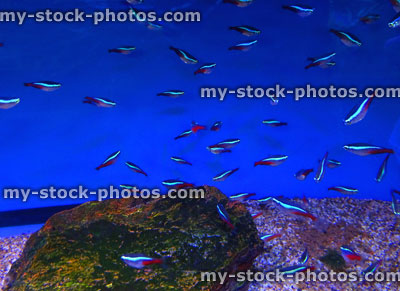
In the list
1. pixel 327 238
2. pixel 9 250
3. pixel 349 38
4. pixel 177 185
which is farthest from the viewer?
pixel 9 250

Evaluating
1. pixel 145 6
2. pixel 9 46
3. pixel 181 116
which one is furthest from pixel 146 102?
pixel 9 46

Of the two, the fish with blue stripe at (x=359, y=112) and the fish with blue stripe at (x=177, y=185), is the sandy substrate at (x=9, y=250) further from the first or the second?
the fish with blue stripe at (x=359, y=112)

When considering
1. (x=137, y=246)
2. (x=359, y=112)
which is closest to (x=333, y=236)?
(x=359, y=112)

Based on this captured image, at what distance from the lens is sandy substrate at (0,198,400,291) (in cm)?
373

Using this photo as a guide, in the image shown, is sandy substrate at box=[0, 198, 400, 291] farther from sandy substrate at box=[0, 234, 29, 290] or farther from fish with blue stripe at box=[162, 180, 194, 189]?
fish with blue stripe at box=[162, 180, 194, 189]

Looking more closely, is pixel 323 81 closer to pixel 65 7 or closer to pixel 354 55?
pixel 354 55

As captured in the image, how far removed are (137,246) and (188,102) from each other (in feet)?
11.2

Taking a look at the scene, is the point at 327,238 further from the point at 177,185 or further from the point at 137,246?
the point at 137,246

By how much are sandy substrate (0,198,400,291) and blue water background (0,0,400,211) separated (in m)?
0.71

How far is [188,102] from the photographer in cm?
573

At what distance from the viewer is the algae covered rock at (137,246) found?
2.72 metres

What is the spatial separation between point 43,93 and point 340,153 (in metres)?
6.14

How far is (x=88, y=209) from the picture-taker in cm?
336

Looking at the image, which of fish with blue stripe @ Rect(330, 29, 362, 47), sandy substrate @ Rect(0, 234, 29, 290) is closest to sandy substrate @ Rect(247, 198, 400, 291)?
fish with blue stripe @ Rect(330, 29, 362, 47)
